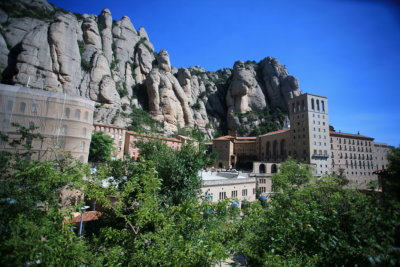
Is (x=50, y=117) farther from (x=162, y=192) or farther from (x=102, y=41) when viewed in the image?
(x=102, y=41)

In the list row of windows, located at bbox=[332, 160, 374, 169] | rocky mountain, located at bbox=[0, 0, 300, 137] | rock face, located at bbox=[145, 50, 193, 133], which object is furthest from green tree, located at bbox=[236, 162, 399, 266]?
row of windows, located at bbox=[332, 160, 374, 169]

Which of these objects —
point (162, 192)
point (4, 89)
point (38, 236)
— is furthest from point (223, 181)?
point (4, 89)

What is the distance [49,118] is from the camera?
28.8m

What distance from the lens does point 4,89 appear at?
2545cm

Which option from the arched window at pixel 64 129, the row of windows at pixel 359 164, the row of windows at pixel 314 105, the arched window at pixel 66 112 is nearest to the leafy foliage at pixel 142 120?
the arched window at pixel 66 112

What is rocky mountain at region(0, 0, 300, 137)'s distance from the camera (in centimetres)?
5128

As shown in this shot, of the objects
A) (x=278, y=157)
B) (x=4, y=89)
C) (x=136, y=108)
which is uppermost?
(x=136, y=108)

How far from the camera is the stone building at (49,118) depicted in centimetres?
2555

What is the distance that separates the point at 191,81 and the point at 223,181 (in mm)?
87012

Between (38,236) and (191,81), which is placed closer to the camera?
(38,236)

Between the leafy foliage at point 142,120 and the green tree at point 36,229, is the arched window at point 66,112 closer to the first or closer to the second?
the green tree at point 36,229

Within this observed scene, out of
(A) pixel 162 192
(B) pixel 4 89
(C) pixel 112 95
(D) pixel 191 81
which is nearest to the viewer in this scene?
(A) pixel 162 192

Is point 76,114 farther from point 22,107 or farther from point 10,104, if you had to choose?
point 10,104

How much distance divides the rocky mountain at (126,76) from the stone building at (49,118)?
36.3 ft
